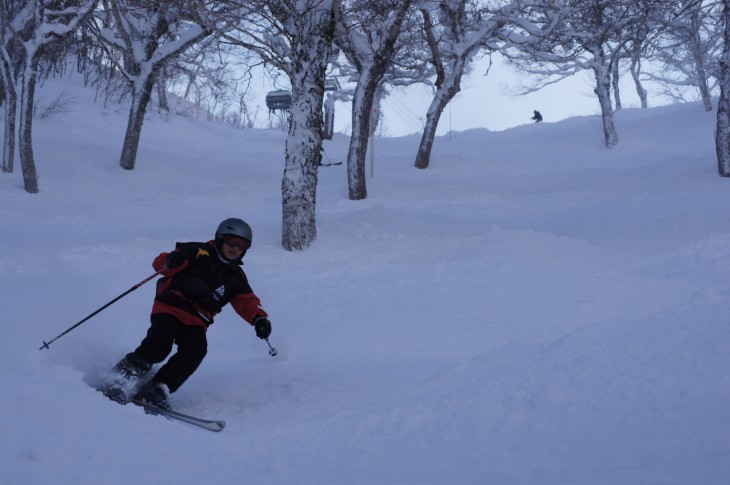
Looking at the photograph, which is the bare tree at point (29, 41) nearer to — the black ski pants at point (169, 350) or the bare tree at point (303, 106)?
the bare tree at point (303, 106)

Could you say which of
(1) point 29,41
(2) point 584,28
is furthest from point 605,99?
(1) point 29,41

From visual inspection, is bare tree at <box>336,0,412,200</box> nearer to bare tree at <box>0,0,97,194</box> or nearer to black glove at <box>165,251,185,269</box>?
bare tree at <box>0,0,97,194</box>

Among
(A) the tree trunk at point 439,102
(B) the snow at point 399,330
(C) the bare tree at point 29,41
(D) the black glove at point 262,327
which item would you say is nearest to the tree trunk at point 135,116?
(B) the snow at point 399,330

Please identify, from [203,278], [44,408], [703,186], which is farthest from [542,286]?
[703,186]

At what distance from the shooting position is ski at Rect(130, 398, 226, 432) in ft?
11.3

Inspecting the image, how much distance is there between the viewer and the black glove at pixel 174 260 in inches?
170

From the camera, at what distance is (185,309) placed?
4.39m

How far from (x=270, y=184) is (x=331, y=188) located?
1953 mm

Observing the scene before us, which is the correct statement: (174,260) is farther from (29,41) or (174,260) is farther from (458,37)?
(458,37)

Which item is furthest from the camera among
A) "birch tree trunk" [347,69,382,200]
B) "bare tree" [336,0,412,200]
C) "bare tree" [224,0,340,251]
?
"birch tree trunk" [347,69,382,200]

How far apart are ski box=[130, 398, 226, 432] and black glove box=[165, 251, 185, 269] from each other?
91cm

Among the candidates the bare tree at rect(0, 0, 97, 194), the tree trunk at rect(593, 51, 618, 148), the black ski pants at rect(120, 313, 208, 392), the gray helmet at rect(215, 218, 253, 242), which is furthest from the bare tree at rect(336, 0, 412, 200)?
the tree trunk at rect(593, 51, 618, 148)

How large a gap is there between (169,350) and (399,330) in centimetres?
236

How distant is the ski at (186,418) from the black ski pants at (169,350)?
0.79ft
